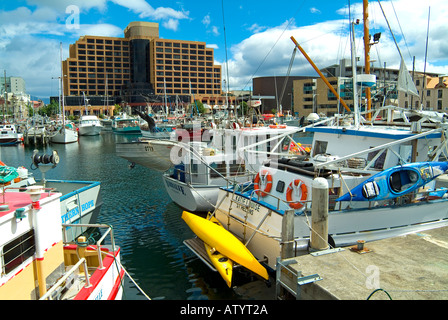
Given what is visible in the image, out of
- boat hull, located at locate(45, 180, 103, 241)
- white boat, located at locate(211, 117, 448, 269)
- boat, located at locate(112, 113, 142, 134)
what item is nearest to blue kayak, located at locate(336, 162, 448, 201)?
white boat, located at locate(211, 117, 448, 269)

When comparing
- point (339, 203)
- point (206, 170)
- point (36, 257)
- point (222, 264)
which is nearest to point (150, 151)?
point (206, 170)

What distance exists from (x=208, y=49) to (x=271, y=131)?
146973 mm

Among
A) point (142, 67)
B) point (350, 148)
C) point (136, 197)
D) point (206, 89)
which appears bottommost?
point (136, 197)

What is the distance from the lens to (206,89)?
6107 inches

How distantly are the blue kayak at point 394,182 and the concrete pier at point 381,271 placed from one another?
4.84 feet

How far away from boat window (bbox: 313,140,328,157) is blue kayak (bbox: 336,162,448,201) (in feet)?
15.1

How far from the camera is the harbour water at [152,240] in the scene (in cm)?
1098

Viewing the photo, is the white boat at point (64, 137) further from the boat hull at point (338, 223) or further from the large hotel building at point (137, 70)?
the large hotel building at point (137, 70)

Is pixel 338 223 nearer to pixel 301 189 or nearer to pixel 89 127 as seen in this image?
pixel 301 189

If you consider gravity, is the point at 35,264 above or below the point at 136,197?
above

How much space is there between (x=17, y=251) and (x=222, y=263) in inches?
229
